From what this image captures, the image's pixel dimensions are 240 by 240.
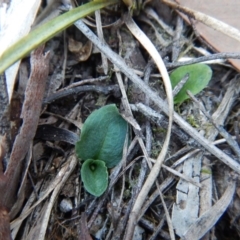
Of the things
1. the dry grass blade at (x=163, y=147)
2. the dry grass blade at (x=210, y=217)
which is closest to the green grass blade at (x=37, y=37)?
the dry grass blade at (x=163, y=147)

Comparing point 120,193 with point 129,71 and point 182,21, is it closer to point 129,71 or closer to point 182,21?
point 129,71

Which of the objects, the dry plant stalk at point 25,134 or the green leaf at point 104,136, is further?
the green leaf at point 104,136

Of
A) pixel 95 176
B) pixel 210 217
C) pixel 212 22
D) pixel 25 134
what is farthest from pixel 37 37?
pixel 210 217

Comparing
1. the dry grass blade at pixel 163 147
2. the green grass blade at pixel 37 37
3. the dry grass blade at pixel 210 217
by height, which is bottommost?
the dry grass blade at pixel 210 217

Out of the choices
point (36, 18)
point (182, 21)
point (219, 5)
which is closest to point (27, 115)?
point (36, 18)

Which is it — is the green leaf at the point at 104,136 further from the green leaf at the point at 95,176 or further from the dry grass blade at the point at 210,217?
the dry grass blade at the point at 210,217

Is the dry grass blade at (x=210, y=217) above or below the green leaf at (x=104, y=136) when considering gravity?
below

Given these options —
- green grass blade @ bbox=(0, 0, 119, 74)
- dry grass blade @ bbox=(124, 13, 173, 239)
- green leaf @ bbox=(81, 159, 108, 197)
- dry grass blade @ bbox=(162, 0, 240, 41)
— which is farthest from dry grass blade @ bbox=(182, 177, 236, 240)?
green grass blade @ bbox=(0, 0, 119, 74)

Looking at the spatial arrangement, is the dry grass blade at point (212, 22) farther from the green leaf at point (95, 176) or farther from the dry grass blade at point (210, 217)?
the green leaf at point (95, 176)
